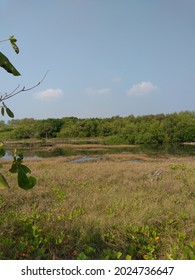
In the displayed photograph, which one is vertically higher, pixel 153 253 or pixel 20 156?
pixel 20 156

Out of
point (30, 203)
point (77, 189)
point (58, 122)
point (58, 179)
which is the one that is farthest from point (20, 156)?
point (58, 122)

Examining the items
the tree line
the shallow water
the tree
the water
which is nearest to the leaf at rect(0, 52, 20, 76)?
the tree

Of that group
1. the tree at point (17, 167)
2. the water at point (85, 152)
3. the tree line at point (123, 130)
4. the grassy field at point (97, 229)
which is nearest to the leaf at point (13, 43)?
the tree at point (17, 167)

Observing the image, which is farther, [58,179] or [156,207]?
[58,179]

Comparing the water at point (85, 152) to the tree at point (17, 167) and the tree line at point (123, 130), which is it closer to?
the tree line at point (123, 130)

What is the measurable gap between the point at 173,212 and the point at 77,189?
3.92 meters

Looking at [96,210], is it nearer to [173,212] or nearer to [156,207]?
[156,207]

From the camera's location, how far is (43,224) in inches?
184

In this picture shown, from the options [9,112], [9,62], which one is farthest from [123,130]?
[9,62]

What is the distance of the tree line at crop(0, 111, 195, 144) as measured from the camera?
264 ft

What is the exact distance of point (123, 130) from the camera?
86.8 meters

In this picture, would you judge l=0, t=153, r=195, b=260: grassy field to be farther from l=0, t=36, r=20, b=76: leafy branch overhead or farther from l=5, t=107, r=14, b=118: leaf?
l=0, t=36, r=20, b=76: leafy branch overhead

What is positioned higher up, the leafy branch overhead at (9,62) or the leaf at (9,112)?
the leafy branch overhead at (9,62)

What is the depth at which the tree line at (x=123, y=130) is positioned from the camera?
8045 centimetres
